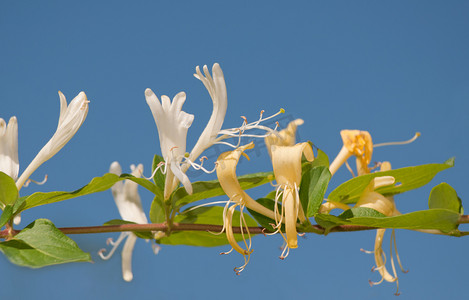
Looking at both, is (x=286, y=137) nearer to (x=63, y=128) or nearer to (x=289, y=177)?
(x=289, y=177)

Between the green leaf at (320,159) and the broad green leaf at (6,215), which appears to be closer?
the broad green leaf at (6,215)

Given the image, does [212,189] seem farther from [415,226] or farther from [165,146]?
[415,226]

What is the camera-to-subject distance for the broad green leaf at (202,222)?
76cm

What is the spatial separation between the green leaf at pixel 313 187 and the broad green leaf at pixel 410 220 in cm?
2

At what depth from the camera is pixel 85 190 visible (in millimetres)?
645

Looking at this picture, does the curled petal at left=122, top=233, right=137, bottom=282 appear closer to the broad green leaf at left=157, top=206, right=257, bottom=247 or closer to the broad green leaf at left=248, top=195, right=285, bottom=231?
the broad green leaf at left=157, top=206, right=257, bottom=247

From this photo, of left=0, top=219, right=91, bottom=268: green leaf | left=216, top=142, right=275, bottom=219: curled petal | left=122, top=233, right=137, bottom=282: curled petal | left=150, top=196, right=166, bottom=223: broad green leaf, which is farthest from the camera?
left=122, top=233, right=137, bottom=282: curled petal

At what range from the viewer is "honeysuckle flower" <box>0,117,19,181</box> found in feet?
2.18

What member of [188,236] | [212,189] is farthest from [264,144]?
[188,236]

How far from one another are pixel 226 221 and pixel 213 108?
5.7 inches

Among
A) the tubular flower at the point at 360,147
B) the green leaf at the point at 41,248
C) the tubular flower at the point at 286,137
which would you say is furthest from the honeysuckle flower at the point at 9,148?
the tubular flower at the point at 360,147

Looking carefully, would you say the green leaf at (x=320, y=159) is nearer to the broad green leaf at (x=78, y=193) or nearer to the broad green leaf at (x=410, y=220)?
the broad green leaf at (x=410, y=220)

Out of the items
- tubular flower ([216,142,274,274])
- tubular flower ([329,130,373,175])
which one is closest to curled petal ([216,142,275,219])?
tubular flower ([216,142,274,274])

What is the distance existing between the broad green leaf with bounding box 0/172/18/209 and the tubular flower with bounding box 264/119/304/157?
32cm
